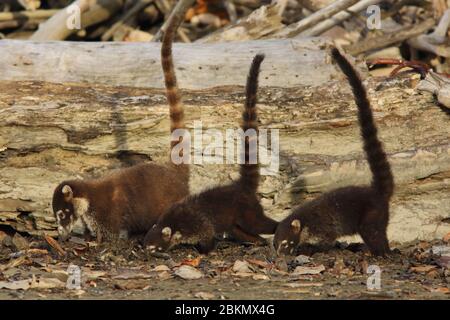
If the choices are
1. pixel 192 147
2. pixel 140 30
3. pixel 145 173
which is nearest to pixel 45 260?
pixel 145 173

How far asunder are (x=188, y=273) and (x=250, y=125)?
1541 mm

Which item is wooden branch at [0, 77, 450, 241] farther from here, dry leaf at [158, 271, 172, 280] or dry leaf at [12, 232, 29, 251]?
dry leaf at [158, 271, 172, 280]

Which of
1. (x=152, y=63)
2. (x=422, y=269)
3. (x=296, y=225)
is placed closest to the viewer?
(x=422, y=269)

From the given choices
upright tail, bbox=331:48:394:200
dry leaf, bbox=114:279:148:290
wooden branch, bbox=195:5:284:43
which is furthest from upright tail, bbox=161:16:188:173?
wooden branch, bbox=195:5:284:43

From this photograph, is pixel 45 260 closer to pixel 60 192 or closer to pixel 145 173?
pixel 60 192

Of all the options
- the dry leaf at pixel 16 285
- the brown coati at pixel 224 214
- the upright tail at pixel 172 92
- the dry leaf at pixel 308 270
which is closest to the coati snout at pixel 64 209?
the brown coati at pixel 224 214

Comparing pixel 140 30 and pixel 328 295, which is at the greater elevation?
pixel 140 30

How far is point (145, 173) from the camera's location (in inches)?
325

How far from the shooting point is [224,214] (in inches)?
316

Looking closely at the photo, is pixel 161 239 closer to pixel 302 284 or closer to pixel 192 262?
pixel 192 262

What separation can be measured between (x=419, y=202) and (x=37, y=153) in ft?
11.5

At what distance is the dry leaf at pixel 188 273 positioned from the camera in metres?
7.24

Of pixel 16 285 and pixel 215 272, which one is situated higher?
pixel 16 285

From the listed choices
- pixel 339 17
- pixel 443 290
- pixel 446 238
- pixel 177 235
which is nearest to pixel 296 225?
pixel 177 235
